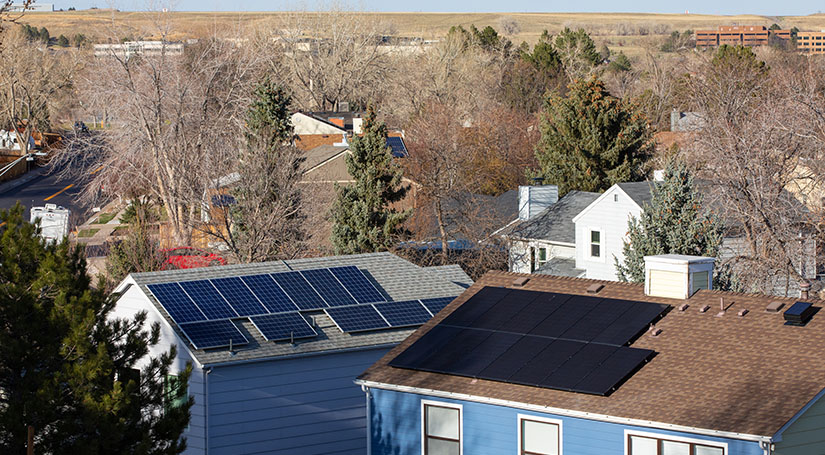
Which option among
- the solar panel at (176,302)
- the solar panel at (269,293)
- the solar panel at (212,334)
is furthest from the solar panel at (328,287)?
the solar panel at (176,302)

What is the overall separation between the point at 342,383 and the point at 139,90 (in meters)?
33.1

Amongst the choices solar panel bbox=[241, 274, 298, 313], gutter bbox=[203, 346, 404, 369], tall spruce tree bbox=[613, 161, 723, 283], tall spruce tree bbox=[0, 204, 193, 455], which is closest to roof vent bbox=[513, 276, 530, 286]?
gutter bbox=[203, 346, 404, 369]

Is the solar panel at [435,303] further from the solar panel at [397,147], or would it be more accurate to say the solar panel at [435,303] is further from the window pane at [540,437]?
the solar panel at [397,147]

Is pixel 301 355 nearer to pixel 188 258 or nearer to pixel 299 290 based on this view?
pixel 299 290

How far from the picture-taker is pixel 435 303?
23.6 metres

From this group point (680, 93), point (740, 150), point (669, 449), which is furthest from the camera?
point (680, 93)

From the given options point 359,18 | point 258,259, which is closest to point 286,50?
point 359,18

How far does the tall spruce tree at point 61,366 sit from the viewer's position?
15016 millimetres

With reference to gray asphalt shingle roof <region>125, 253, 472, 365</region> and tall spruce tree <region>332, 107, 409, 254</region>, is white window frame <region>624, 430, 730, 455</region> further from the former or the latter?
tall spruce tree <region>332, 107, 409, 254</region>

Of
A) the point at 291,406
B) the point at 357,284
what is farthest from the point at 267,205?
the point at 291,406

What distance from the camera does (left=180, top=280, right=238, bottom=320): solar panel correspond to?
843 inches

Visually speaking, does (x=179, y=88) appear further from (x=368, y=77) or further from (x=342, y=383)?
(x=368, y=77)

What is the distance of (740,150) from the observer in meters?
35.5

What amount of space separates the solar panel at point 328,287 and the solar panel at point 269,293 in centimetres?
84
